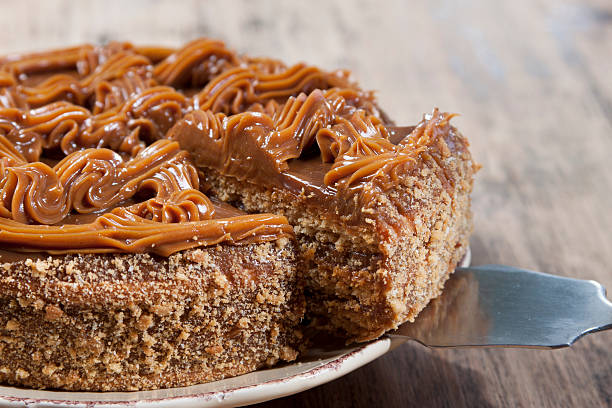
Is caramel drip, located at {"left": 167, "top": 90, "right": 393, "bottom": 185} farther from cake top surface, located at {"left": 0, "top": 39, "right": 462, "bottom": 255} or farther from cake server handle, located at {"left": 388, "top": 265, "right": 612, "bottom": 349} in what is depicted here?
cake server handle, located at {"left": 388, "top": 265, "right": 612, "bottom": 349}

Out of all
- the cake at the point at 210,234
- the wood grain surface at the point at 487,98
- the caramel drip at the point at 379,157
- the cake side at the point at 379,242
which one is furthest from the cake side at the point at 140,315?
the wood grain surface at the point at 487,98

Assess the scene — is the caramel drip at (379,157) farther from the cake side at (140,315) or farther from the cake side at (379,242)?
the cake side at (140,315)

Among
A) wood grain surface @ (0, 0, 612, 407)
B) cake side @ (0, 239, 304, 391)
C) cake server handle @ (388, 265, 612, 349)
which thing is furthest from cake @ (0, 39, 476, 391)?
wood grain surface @ (0, 0, 612, 407)

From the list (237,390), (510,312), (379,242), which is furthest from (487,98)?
(237,390)

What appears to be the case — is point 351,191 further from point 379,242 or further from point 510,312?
point 510,312

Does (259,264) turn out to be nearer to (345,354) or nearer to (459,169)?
(345,354)

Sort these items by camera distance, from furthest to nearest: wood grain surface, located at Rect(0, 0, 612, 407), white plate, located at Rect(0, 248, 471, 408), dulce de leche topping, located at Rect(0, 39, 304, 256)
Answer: wood grain surface, located at Rect(0, 0, 612, 407) < dulce de leche topping, located at Rect(0, 39, 304, 256) < white plate, located at Rect(0, 248, 471, 408)
